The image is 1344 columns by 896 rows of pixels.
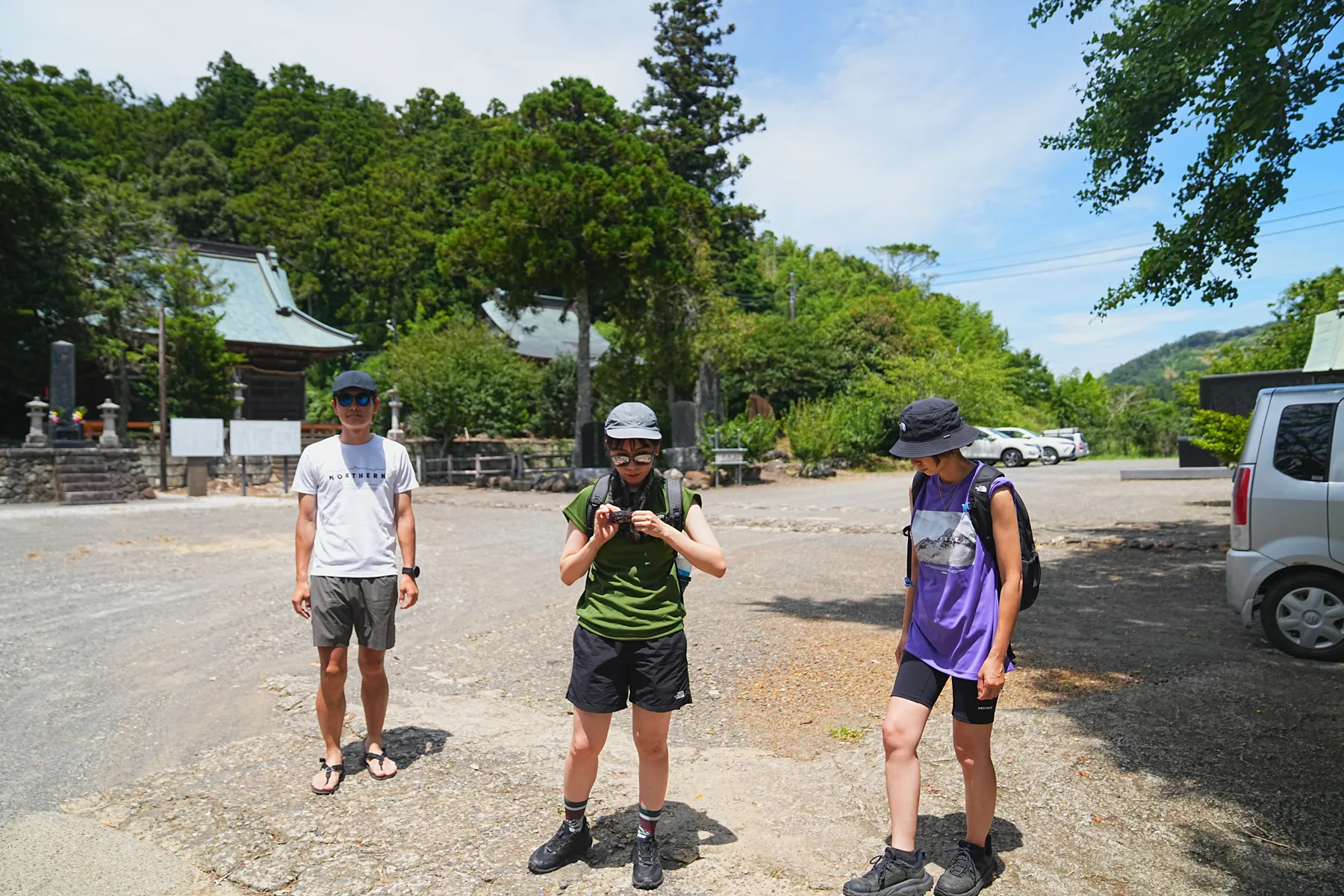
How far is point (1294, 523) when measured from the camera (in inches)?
217

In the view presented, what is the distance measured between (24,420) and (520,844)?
27.3 meters

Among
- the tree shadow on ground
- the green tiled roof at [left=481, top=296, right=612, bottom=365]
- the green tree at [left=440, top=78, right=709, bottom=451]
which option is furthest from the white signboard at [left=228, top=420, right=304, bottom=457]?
the tree shadow on ground

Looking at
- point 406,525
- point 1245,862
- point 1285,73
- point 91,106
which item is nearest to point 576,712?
point 406,525

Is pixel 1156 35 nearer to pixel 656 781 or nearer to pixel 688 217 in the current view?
pixel 656 781

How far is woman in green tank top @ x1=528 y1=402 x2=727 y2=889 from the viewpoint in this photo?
9.65 feet

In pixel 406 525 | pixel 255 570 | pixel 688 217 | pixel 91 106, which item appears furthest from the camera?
pixel 91 106

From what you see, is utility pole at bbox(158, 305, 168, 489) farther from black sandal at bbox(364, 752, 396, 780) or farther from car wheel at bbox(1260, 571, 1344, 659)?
car wheel at bbox(1260, 571, 1344, 659)

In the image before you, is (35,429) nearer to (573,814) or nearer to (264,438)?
(264,438)

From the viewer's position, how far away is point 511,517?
16.4 m

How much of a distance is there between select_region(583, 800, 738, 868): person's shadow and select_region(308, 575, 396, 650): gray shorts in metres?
1.22

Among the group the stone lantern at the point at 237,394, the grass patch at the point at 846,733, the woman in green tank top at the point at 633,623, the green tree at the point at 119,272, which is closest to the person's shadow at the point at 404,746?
the woman in green tank top at the point at 633,623

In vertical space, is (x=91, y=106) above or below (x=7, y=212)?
above

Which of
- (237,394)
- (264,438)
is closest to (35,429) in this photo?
(264,438)

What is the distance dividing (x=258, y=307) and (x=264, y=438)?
9.95 metres
